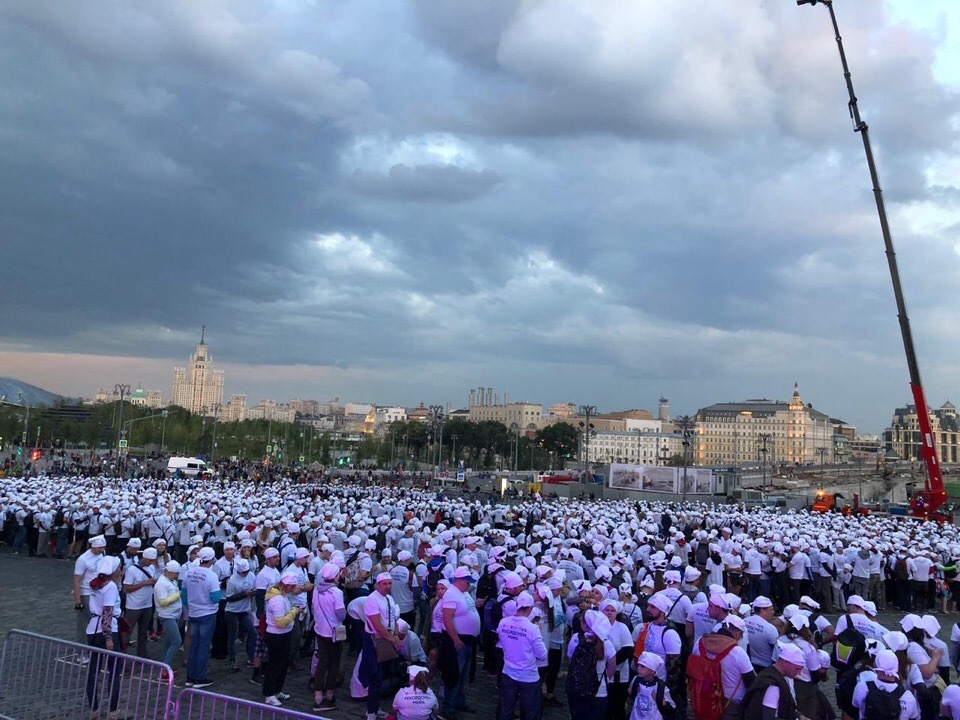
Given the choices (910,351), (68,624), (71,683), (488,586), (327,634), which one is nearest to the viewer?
(71,683)

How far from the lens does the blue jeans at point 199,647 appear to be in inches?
375

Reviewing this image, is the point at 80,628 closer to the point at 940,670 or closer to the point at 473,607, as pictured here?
the point at 473,607

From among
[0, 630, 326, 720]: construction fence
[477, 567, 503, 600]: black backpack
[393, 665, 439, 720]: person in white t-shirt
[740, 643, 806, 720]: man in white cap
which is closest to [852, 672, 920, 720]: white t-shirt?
[740, 643, 806, 720]: man in white cap

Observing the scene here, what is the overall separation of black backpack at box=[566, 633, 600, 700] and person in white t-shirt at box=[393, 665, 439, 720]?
1.58 metres

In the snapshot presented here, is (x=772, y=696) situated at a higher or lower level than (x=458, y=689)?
higher

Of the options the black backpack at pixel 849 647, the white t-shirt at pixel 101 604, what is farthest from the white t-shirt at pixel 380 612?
the black backpack at pixel 849 647

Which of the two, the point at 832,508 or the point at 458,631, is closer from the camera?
the point at 458,631

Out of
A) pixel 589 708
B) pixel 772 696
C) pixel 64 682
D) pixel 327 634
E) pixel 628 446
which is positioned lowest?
pixel 589 708

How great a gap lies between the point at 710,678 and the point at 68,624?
37.1ft

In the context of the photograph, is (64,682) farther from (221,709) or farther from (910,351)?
(910,351)

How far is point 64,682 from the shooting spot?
7277mm

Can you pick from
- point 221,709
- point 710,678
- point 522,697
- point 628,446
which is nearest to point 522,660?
point 522,697

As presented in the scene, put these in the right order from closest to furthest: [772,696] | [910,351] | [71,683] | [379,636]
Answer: [772,696]
[71,683]
[379,636]
[910,351]

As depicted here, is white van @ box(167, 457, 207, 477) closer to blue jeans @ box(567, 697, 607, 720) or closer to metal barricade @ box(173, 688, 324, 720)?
metal barricade @ box(173, 688, 324, 720)
